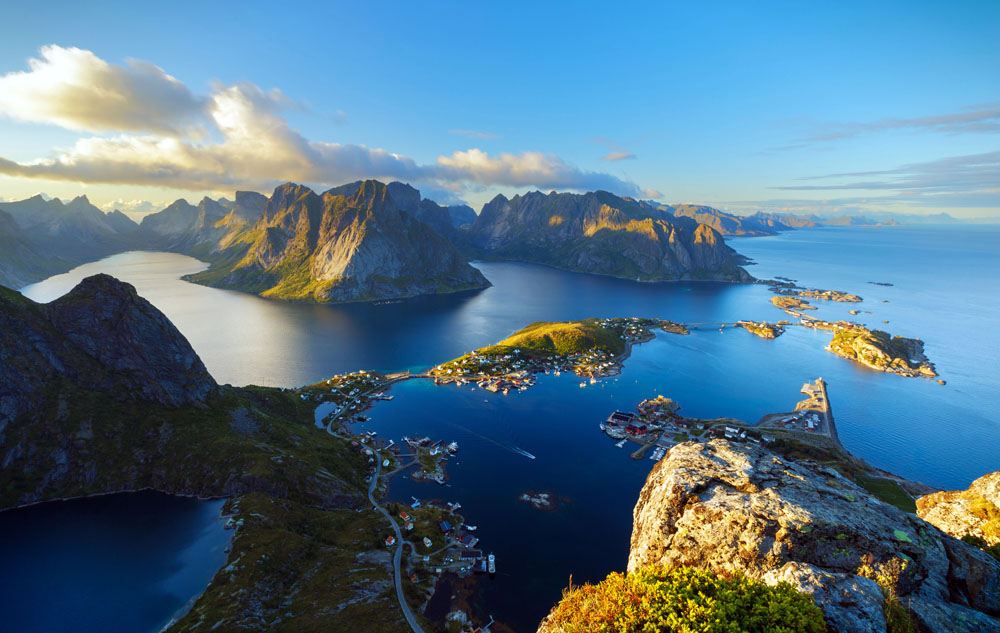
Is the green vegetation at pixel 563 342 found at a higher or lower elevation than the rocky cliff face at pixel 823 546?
lower

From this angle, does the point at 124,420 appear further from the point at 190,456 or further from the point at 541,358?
the point at 541,358

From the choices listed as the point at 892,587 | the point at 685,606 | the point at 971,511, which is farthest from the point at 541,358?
the point at 685,606

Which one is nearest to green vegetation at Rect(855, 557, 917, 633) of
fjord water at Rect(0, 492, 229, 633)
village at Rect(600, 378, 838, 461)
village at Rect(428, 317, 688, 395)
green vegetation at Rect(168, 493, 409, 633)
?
green vegetation at Rect(168, 493, 409, 633)

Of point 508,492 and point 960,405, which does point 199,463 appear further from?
point 960,405

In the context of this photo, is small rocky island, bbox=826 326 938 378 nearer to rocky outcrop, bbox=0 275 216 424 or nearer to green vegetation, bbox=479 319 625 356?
green vegetation, bbox=479 319 625 356

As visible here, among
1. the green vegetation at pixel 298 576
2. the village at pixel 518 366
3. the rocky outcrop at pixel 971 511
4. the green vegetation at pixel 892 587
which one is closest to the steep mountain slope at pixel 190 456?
the green vegetation at pixel 298 576

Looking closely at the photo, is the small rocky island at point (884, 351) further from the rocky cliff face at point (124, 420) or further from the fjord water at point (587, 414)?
the rocky cliff face at point (124, 420)
